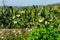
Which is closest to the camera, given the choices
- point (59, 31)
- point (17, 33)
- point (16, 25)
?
point (59, 31)

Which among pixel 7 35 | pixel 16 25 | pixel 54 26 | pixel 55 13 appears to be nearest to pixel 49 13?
pixel 55 13

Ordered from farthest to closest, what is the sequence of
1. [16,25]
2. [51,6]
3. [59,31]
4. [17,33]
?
[51,6] < [16,25] < [17,33] < [59,31]

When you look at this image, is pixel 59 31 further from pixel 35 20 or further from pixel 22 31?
pixel 35 20

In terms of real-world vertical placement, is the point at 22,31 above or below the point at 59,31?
below

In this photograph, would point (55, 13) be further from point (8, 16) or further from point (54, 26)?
point (54, 26)

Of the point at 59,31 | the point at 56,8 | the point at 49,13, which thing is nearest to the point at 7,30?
the point at 49,13

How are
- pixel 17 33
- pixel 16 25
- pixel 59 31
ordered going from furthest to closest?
pixel 16 25 → pixel 17 33 → pixel 59 31

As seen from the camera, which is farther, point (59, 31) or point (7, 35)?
point (7, 35)

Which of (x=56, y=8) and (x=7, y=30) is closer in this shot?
(x=7, y=30)

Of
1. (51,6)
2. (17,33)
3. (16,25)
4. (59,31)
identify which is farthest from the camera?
Result: (51,6)
